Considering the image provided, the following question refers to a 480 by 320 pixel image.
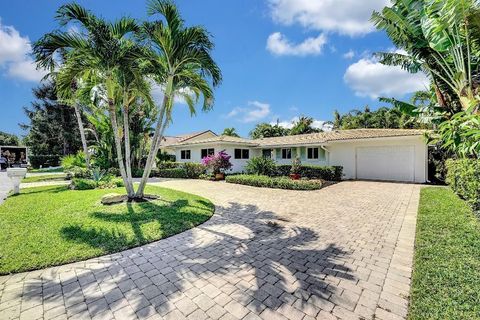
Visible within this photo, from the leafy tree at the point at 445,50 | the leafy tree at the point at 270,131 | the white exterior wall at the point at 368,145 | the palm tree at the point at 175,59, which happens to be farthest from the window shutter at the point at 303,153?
the leafy tree at the point at 270,131

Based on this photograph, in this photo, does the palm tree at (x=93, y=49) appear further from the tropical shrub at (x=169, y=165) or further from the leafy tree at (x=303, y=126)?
the leafy tree at (x=303, y=126)

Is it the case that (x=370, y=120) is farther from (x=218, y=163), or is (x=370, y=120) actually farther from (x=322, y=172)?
(x=218, y=163)

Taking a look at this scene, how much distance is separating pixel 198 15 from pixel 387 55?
8959 mm

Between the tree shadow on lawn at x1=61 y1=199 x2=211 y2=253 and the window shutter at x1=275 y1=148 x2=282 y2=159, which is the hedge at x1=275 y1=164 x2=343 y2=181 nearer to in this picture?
the window shutter at x1=275 y1=148 x2=282 y2=159

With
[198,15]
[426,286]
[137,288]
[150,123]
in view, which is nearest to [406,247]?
[426,286]

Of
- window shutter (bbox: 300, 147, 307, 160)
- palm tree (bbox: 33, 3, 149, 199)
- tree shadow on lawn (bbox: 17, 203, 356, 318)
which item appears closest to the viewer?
tree shadow on lawn (bbox: 17, 203, 356, 318)

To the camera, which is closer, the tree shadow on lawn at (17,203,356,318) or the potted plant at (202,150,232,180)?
the tree shadow on lawn at (17,203,356,318)

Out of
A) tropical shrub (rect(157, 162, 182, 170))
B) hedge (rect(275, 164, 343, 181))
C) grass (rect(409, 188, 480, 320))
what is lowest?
grass (rect(409, 188, 480, 320))

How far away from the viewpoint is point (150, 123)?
24531mm

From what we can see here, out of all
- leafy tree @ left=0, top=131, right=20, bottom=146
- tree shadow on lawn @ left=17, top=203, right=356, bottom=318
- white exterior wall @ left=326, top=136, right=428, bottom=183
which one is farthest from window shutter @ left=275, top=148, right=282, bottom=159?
leafy tree @ left=0, top=131, right=20, bottom=146

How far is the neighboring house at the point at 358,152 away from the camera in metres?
16.3

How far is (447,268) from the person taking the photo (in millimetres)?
4156

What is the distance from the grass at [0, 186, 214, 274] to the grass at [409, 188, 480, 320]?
5.48m

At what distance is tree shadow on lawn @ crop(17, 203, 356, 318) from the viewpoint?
130 inches
